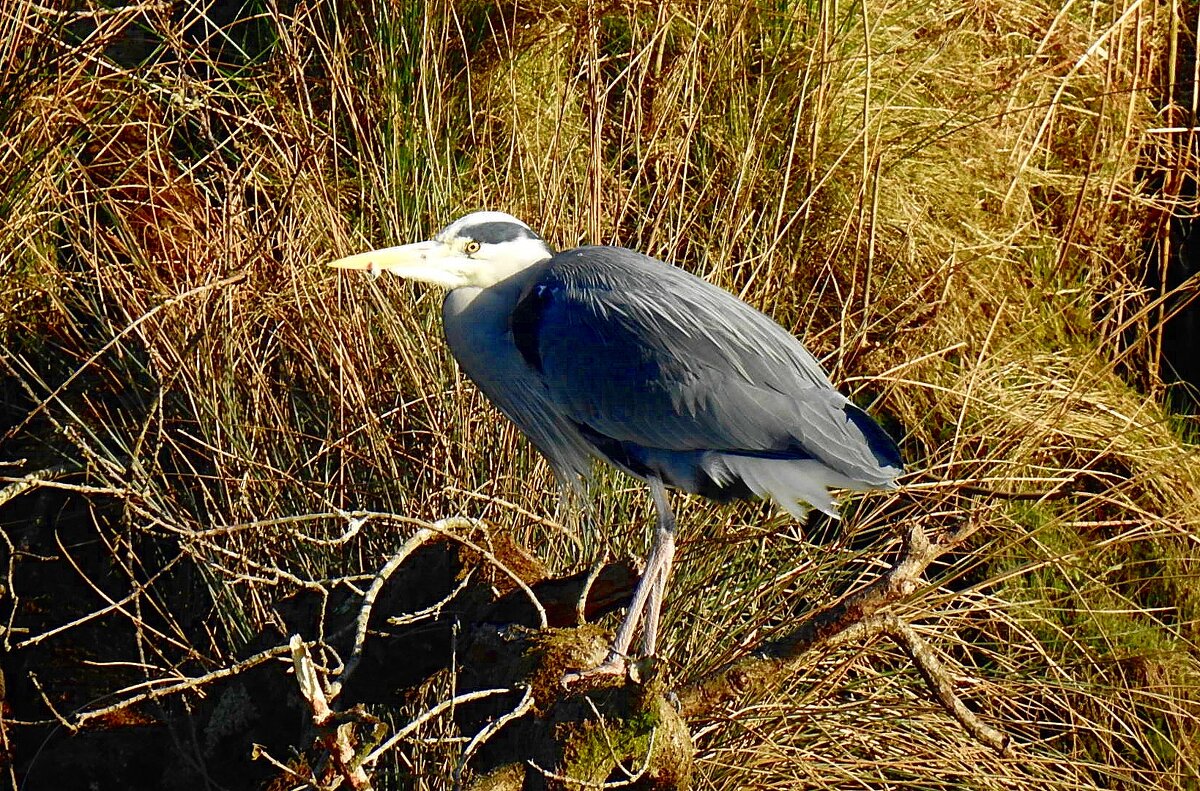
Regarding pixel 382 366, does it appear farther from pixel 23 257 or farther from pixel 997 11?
pixel 997 11

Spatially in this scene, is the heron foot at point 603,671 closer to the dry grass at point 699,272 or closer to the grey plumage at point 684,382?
the dry grass at point 699,272

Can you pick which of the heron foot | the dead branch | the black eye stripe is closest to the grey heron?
the black eye stripe

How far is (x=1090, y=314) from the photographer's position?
18.1 feet

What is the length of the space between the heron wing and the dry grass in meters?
0.38

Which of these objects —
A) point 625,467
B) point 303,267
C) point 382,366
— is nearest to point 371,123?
point 303,267

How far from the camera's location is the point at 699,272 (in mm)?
4094

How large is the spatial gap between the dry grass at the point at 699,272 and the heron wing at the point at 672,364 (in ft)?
1.24

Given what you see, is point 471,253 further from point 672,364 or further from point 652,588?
point 652,588

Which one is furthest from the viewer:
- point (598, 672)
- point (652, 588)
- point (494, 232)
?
point (494, 232)

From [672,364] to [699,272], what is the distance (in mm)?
866

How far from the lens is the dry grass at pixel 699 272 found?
147 inches

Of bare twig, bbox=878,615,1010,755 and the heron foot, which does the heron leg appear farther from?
bare twig, bbox=878,615,1010,755

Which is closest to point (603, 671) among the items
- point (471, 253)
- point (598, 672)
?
point (598, 672)

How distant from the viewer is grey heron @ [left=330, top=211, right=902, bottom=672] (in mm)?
3168
